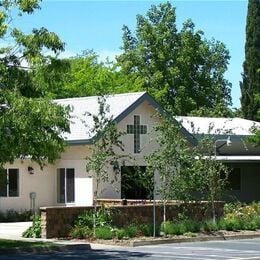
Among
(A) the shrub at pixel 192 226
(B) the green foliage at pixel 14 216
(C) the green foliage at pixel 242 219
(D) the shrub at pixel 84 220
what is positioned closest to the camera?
(D) the shrub at pixel 84 220

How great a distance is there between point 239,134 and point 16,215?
1409 centimetres

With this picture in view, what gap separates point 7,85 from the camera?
21156 mm

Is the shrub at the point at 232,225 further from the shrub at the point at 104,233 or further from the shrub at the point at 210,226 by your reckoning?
the shrub at the point at 104,233

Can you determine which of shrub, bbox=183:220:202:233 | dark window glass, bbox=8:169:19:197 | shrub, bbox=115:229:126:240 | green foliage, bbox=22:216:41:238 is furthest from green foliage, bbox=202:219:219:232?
dark window glass, bbox=8:169:19:197

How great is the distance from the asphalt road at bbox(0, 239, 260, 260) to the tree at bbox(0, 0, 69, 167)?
2619 mm

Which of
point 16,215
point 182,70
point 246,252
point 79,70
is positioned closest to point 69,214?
point 246,252

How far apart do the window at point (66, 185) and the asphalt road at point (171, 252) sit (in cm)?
1233

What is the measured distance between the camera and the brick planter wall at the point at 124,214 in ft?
83.0

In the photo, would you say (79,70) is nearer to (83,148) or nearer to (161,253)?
(83,148)

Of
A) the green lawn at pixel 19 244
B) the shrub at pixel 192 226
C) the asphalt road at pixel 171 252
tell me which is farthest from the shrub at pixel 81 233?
the shrub at pixel 192 226

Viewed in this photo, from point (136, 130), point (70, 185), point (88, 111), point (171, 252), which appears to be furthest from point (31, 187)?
point (171, 252)

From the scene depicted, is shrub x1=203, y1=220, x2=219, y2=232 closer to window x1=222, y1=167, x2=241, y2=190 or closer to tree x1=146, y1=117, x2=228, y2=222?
tree x1=146, y1=117, x2=228, y2=222

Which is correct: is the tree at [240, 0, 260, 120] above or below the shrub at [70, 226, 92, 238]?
above

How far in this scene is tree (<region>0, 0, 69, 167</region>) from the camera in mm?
20094
